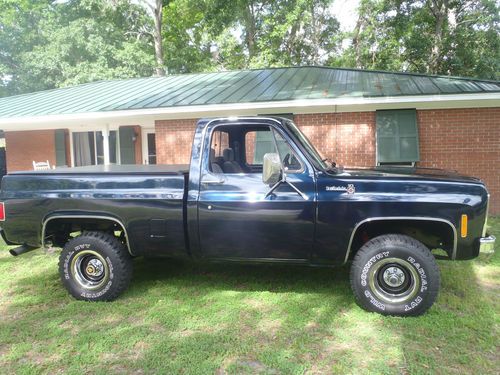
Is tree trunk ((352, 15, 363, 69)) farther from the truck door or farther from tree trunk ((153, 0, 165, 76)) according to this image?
the truck door

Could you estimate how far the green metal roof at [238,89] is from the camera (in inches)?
378

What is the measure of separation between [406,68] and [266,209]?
22.1 meters

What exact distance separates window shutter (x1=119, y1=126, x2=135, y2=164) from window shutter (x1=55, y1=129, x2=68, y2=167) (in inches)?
88.0

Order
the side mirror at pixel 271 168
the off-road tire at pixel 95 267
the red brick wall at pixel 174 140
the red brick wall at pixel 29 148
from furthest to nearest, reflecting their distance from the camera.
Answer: the red brick wall at pixel 29 148, the red brick wall at pixel 174 140, the off-road tire at pixel 95 267, the side mirror at pixel 271 168

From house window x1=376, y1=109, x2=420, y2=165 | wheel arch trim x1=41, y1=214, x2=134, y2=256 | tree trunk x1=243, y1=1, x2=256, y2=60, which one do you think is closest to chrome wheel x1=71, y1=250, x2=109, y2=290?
wheel arch trim x1=41, y1=214, x2=134, y2=256

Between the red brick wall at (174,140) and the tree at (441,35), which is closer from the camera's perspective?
the red brick wall at (174,140)

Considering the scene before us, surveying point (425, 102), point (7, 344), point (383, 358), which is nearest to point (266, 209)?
point (383, 358)

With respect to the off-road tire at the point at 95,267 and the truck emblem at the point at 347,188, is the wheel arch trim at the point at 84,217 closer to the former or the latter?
the off-road tire at the point at 95,267

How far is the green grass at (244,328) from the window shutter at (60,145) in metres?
10.3

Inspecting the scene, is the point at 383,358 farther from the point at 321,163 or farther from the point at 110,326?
the point at 110,326

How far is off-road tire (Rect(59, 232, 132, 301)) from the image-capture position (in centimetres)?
454

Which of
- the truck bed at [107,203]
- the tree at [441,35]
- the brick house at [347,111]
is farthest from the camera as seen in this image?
the tree at [441,35]

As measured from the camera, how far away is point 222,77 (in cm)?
1334

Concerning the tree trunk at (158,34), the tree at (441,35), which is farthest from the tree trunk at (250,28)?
the tree at (441,35)
